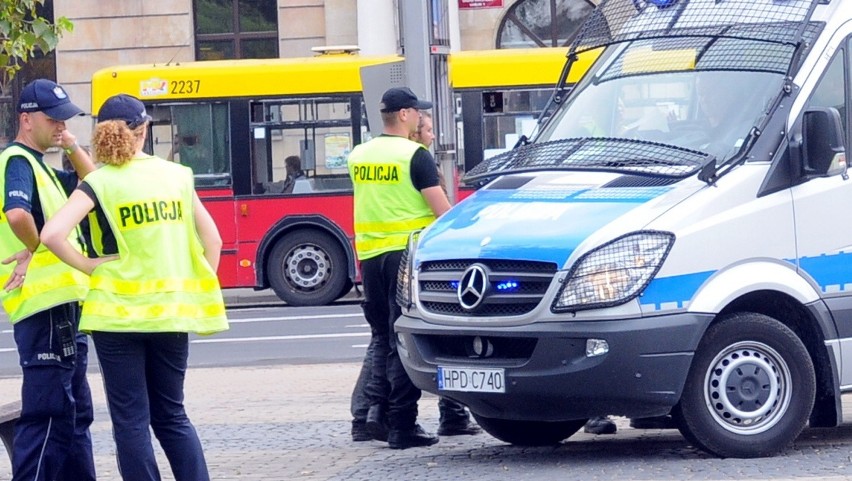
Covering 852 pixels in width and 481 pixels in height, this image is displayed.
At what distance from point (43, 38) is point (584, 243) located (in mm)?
4070

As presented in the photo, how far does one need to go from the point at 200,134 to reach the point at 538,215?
12813mm

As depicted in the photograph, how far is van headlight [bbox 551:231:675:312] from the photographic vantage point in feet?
23.4

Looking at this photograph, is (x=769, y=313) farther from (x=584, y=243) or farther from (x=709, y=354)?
(x=584, y=243)

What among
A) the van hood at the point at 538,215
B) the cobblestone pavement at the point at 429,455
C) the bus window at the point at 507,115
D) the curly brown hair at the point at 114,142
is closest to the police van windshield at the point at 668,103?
the van hood at the point at 538,215

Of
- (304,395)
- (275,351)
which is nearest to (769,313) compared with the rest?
(304,395)

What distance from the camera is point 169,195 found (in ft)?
20.0

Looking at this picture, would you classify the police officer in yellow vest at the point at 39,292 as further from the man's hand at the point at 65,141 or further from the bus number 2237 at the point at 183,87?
the bus number 2237 at the point at 183,87

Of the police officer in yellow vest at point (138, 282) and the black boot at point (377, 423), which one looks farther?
the black boot at point (377, 423)

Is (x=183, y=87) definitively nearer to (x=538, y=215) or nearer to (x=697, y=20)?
(x=697, y=20)

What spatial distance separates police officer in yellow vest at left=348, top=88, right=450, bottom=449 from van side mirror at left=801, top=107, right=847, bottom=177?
1876 millimetres

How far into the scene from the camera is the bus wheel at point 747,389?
7344 mm

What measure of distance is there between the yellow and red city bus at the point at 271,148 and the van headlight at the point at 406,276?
440 inches

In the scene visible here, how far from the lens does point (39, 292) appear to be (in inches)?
255

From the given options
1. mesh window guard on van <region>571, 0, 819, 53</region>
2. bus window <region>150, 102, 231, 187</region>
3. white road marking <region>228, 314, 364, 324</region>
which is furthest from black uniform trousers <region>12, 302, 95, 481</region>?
bus window <region>150, 102, 231, 187</region>
